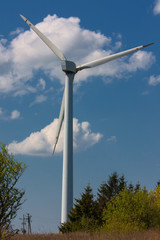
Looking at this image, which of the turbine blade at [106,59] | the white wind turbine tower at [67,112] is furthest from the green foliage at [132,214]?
the turbine blade at [106,59]

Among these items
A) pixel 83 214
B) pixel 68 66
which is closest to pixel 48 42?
pixel 68 66

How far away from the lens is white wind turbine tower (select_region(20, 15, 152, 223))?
46.5 m

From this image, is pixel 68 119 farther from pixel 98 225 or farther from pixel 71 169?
pixel 98 225

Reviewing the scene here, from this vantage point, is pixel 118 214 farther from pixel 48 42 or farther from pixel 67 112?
pixel 48 42

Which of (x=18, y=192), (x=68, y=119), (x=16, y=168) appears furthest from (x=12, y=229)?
(x=68, y=119)

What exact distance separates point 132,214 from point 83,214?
7.94 m

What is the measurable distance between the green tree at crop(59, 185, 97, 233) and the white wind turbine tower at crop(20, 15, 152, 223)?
3.15m

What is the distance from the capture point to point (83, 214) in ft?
137

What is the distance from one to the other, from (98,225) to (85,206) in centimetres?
261

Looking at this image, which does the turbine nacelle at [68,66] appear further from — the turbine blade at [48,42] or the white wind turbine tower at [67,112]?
the turbine blade at [48,42]

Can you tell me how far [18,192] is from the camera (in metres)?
21.3

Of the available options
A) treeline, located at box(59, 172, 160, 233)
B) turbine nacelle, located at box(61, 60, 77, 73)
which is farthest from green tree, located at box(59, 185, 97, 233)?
turbine nacelle, located at box(61, 60, 77, 73)

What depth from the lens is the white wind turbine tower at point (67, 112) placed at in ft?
153

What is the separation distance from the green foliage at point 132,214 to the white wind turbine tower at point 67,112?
34.6ft
